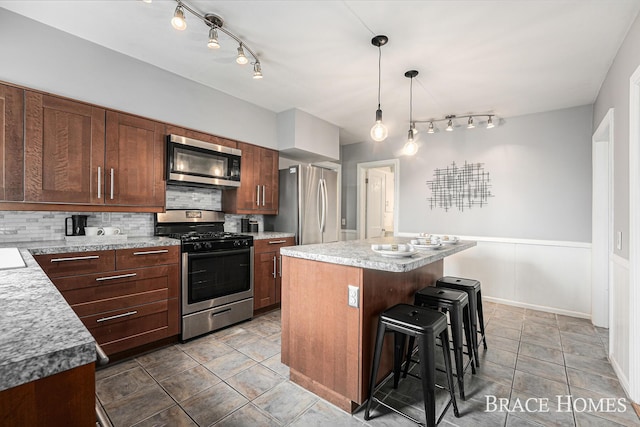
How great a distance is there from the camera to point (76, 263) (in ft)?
7.09

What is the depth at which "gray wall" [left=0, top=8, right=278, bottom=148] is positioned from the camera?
213 centimetres

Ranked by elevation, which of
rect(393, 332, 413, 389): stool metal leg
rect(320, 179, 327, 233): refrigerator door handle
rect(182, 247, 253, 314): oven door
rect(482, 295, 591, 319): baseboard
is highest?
rect(320, 179, 327, 233): refrigerator door handle

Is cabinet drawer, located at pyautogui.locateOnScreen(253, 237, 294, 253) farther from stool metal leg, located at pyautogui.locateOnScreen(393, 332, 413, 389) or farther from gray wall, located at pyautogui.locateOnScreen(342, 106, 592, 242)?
gray wall, located at pyautogui.locateOnScreen(342, 106, 592, 242)

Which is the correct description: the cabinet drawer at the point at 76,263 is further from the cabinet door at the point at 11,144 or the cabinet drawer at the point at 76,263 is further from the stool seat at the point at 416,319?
the stool seat at the point at 416,319

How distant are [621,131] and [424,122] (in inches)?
89.9

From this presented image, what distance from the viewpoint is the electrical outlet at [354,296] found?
5.71ft

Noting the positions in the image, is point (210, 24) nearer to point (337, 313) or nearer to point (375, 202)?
point (337, 313)

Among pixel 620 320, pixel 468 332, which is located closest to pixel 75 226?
pixel 468 332

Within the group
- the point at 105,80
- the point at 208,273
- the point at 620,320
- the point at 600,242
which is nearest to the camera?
the point at 620,320

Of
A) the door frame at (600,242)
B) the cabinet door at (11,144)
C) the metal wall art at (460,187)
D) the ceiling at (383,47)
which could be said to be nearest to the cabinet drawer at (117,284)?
the cabinet door at (11,144)

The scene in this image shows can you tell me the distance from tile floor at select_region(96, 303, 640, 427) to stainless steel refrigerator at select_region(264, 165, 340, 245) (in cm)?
148

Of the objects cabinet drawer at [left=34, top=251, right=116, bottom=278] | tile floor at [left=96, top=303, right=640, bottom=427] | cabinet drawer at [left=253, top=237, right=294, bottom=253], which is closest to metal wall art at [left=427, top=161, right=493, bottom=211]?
tile floor at [left=96, top=303, right=640, bottom=427]

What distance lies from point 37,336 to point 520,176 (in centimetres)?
474

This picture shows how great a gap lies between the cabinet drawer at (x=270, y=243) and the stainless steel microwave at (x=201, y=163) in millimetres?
739
